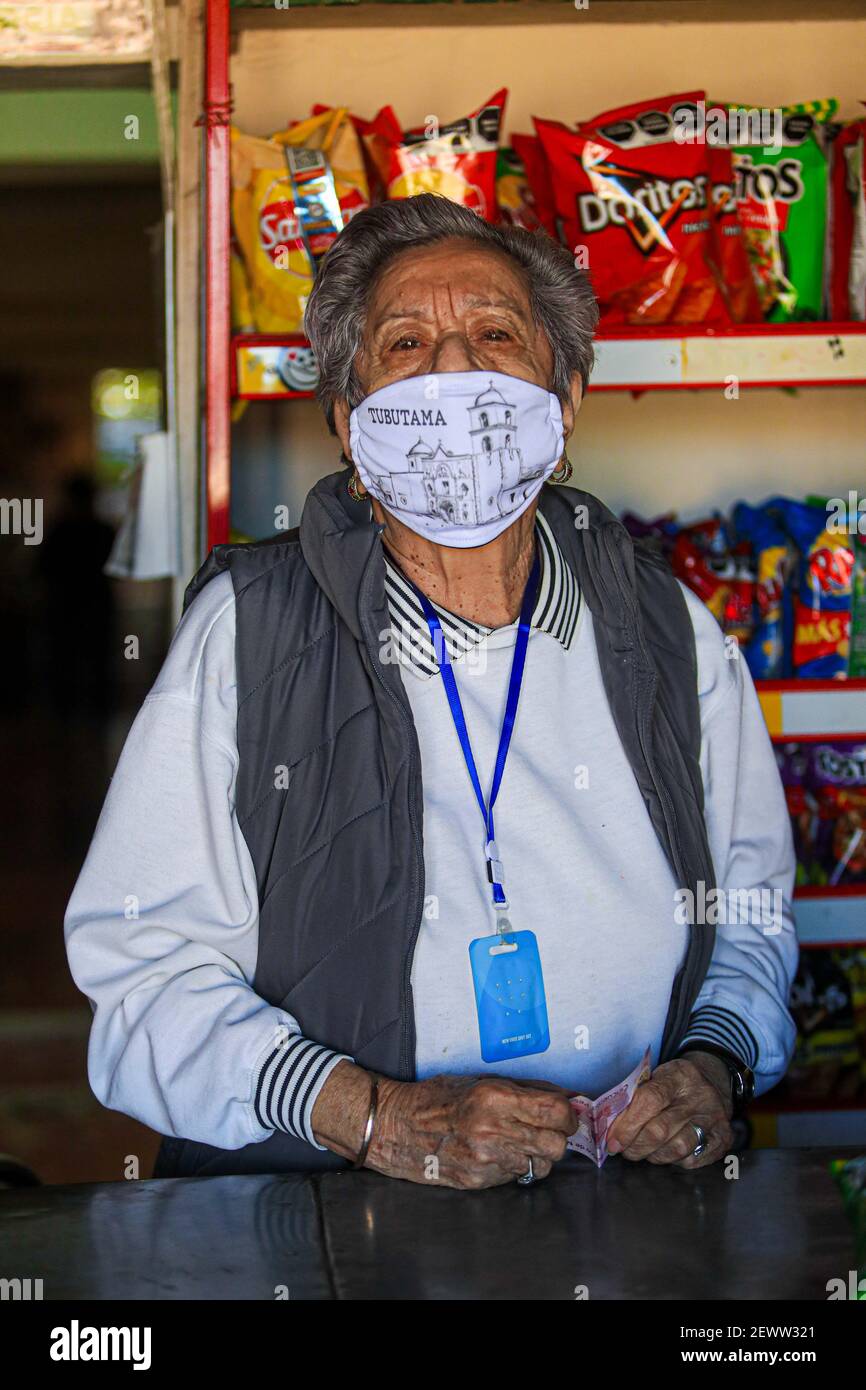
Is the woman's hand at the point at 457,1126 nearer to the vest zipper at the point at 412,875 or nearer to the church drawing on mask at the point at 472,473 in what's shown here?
the vest zipper at the point at 412,875

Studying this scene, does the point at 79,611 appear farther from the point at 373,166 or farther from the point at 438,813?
the point at 438,813

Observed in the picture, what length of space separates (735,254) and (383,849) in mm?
1434

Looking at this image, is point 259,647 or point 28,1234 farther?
point 259,647

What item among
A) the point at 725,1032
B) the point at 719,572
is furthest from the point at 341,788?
the point at 719,572

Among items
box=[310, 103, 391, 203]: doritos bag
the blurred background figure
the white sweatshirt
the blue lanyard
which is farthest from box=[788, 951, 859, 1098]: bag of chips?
the blurred background figure

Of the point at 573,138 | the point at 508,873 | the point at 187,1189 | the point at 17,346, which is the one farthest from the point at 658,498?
the point at 17,346

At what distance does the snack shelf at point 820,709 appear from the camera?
2377mm

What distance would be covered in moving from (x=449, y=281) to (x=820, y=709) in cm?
110

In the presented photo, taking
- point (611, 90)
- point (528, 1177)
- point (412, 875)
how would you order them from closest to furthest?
point (528, 1177) → point (412, 875) → point (611, 90)

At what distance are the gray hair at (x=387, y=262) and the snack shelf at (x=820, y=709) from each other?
814 mm

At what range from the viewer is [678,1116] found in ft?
4.61

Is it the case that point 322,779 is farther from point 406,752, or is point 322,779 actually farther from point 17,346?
point 17,346

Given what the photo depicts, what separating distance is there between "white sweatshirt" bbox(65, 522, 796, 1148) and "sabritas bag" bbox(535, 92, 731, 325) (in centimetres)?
83

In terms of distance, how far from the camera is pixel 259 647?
1.58 meters
